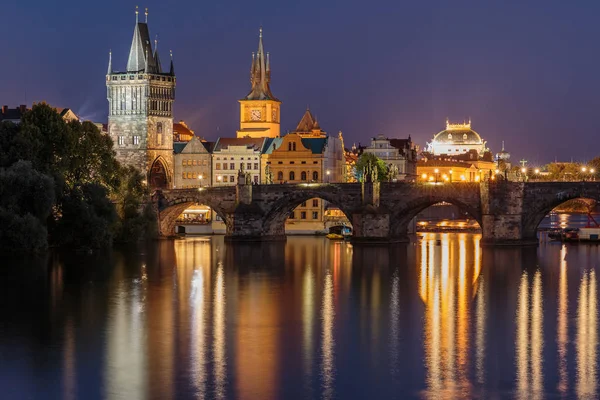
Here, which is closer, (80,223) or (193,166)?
(80,223)

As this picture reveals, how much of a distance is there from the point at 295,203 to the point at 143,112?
28159 millimetres

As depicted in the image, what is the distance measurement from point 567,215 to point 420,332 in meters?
111

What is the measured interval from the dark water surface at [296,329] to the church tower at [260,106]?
62.5 meters

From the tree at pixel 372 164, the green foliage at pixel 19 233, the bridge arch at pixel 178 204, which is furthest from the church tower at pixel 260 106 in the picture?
the green foliage at pixel 19 233

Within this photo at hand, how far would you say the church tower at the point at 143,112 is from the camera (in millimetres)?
112250

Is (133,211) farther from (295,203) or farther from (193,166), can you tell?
(193,166)

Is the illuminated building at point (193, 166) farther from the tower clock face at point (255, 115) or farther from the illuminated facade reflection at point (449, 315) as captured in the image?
the illuminated facade reflection at point (449, 315)

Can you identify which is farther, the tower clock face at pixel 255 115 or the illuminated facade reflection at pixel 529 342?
the tower clock face at pixel 255 115

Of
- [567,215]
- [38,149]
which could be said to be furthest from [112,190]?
[567,215]

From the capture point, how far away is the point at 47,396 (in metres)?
34.1

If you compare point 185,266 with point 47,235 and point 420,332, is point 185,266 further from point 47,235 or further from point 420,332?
point 420,332

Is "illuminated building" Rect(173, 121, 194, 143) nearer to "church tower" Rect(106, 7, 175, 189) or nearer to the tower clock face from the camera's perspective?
the tower clock face

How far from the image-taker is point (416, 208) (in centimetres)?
8594

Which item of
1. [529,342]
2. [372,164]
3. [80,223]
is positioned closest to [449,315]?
[529,342]
